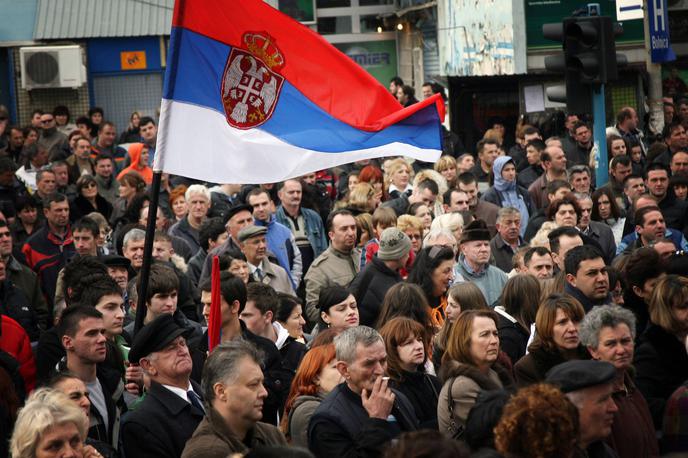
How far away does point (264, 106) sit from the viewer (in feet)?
28.2

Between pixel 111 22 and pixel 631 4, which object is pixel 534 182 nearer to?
pixel 631 4

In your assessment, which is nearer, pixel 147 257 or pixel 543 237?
pixel 147 257

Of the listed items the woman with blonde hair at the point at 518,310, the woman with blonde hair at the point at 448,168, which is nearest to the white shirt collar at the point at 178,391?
the woman with blonde hair at the point at 518,310

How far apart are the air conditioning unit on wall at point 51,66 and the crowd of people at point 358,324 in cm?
1066

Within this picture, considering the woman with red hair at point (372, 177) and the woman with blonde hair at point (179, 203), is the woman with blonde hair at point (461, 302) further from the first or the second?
the woman with red hair at point (372, 177)

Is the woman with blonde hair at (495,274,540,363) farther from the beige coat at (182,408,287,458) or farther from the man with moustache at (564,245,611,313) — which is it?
the beige coat at (182,408,287,458)

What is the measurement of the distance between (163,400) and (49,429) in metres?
1.12

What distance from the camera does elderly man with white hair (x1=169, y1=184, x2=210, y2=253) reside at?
1378 centimetres

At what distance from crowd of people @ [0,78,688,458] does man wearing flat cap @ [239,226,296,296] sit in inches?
0.8

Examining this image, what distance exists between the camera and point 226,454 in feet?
19.8

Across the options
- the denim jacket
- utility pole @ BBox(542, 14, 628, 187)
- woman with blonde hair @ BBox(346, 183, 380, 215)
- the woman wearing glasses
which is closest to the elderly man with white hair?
the denim jacket

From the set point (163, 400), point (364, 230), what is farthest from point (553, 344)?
point (364, 230)

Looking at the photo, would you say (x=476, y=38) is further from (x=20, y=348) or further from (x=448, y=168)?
(x=20, y=348)

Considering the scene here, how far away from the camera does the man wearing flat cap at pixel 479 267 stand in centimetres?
1123
